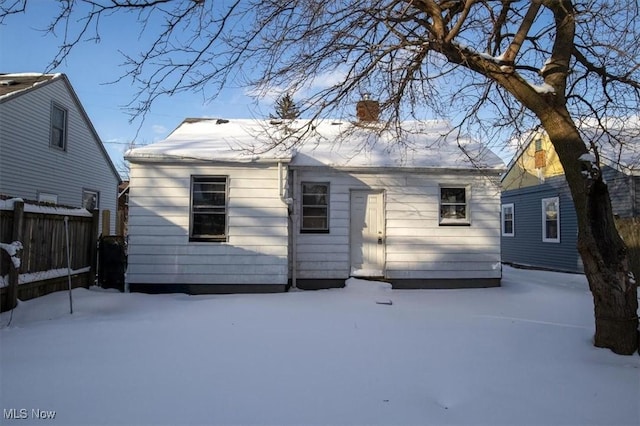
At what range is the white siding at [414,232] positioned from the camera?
→ 31.9 feet

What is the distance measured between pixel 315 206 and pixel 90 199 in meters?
11.7

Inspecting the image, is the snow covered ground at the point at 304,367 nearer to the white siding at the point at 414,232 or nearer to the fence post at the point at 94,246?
the fence post at the point at 94,246

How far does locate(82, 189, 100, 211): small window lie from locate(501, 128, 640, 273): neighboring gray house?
1530 cm

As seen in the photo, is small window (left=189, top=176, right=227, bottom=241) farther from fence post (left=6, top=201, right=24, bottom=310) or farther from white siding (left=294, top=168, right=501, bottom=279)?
fence post (left=6, top=201, right=24, bottom=310)

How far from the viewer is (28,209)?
659 cm

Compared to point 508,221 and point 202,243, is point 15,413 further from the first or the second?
point 508,221

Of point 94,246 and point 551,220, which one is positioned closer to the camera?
point 94,246

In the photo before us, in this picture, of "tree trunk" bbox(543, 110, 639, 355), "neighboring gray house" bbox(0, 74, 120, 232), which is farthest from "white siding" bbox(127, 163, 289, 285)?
"neighboring gray house" bbox(0, 74, 120, 232)

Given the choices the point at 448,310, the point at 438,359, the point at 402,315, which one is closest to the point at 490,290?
the point at 448,310

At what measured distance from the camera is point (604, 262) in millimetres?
4691

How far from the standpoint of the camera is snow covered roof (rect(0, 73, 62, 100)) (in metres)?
13.5

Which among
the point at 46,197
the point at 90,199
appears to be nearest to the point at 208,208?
the point at 46,197

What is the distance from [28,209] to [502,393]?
6827 millimetres

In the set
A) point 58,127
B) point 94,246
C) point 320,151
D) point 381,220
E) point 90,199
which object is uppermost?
point 58,127
